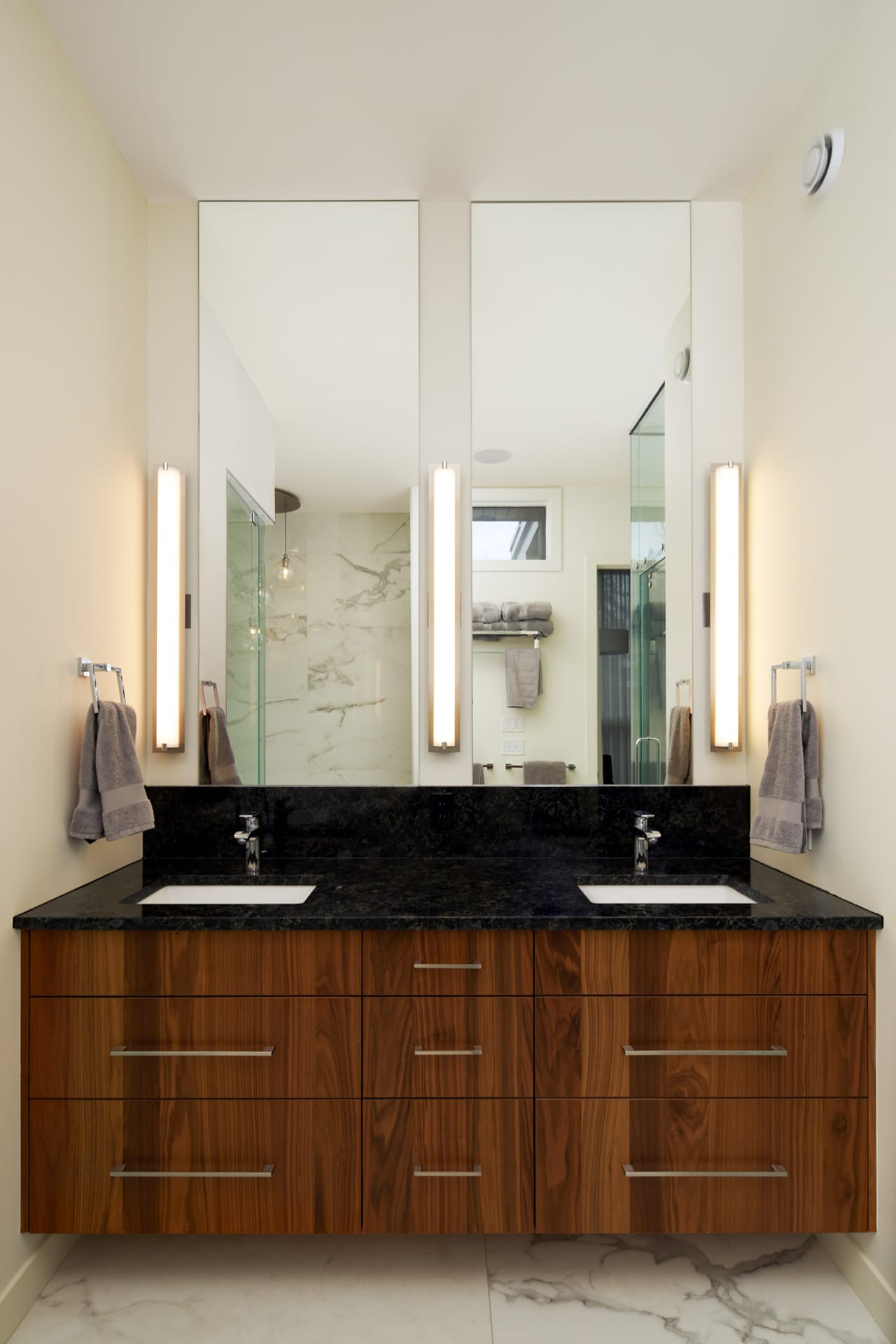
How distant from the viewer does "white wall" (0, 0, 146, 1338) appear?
160 cm

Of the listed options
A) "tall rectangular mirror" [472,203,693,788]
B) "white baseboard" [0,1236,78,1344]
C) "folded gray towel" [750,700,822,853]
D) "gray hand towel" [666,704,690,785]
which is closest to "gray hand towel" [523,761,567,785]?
"tall rectangular mirror" [472,203,693,788]

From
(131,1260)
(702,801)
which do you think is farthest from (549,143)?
(131,1260)

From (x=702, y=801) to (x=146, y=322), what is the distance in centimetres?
214

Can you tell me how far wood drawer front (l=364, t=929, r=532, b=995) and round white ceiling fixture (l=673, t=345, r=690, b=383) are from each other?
1648mm

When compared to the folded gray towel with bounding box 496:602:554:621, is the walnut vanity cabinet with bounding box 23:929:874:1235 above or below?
below

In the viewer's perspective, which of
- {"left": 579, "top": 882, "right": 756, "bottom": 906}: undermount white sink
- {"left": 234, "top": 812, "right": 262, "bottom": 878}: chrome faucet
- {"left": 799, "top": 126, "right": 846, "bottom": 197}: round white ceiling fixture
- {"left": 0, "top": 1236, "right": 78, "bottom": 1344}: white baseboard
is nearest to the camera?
{"left": 0, "top": 1236, "right": 78, "bottom": 1344}: white baseboard

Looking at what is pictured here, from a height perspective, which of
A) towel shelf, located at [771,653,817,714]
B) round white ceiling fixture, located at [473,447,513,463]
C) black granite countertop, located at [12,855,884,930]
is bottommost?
black granite countertop, located at [12,855,884,930]

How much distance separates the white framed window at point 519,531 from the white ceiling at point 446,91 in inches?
34.0

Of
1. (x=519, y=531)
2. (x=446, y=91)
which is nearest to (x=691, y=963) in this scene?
(x=519, y=531)

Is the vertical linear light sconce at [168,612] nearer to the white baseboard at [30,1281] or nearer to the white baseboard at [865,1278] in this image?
the white baseboard at [30,1281]

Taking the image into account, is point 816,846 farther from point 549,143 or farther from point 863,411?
point 549,143

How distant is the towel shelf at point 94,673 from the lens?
1867 mm

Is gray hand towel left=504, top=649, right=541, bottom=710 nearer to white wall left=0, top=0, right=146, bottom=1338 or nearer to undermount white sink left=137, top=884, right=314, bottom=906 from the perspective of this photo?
undermount white sink left=137, top=884, right=314, bottom=906

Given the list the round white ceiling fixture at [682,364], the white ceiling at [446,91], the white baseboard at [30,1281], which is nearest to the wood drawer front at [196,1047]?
the white baseboard at [30,1281]
